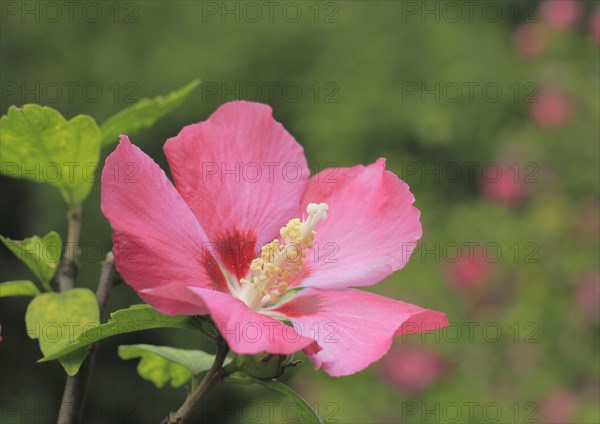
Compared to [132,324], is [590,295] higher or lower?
lower

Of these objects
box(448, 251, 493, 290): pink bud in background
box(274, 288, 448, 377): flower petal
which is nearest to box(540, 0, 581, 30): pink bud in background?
box(448, 251, 493, 290): pink bud in background

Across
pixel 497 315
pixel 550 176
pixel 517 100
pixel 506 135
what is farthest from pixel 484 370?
pixel 517 100

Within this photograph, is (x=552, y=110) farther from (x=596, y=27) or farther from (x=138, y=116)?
(x=138, y=116)

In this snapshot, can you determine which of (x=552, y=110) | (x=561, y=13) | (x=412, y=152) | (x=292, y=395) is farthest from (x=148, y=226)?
(x=412, y=152)

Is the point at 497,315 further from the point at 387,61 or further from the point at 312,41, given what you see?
the point at 312,41

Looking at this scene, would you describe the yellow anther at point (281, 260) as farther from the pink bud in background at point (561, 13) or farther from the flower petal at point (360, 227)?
the pink bud in background at point (561, 13)

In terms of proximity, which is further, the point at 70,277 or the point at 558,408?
the point at 558,408
